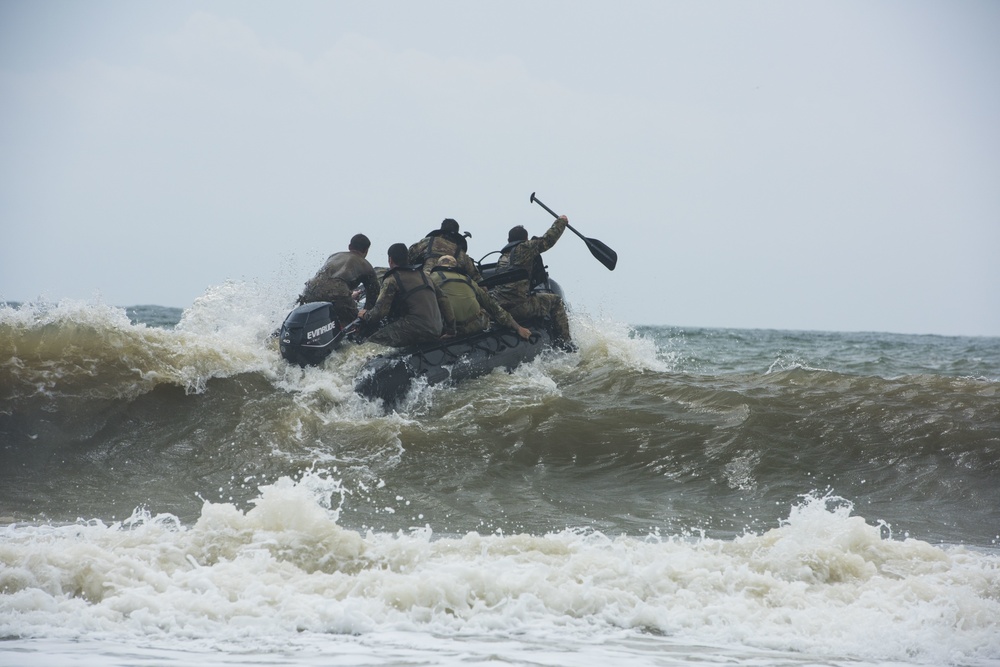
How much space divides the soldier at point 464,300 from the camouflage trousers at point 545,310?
628 millimetres

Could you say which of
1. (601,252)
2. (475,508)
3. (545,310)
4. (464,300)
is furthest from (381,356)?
(601,252)

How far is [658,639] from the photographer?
408 cm

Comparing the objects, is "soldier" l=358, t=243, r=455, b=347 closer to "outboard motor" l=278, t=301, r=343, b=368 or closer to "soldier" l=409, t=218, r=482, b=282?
"outboard motor" l=278, t=301, r=343, b=368

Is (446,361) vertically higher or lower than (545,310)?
lower

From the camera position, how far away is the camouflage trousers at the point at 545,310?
36.2 ft

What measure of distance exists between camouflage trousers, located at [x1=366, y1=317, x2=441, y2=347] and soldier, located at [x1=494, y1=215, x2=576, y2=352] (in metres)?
1.86

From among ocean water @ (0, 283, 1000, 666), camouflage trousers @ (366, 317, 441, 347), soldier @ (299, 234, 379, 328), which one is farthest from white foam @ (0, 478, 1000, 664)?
soldier @ (299, 234, 379, 328)

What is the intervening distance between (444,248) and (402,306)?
1320mm

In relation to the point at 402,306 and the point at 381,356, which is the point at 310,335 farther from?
the point at 402,306

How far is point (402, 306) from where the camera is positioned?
9352 millimetres

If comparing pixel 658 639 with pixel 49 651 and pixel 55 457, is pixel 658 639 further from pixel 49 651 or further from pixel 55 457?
pixel 55 457

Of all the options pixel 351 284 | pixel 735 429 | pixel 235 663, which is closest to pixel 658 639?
pixel 235 663

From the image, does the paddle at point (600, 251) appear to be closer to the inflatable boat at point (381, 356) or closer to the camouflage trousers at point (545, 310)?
the camouflage trousers at point (545, 310)

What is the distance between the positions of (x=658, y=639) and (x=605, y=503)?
2.73 m
